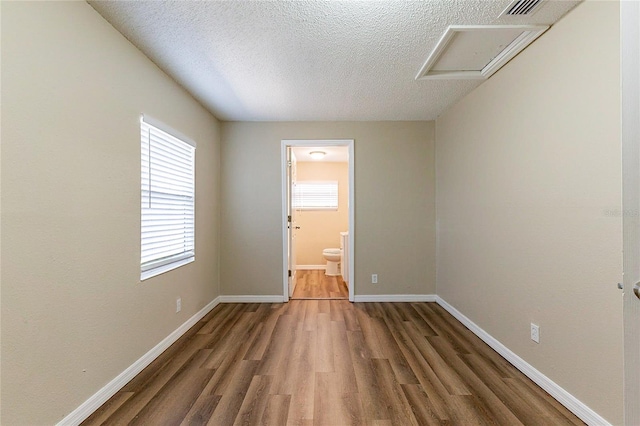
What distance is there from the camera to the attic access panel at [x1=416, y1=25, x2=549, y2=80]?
1.90m

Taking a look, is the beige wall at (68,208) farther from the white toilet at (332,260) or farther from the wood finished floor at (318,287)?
the white toilet at (332,260)

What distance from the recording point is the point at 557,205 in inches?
72.1

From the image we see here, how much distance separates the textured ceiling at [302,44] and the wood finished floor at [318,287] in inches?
102

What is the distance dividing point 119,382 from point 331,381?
4.64ft

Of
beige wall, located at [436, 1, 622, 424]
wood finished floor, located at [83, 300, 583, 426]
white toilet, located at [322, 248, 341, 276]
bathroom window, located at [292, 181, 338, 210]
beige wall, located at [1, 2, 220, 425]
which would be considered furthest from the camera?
bathroom window, located at [292, 181, 338, 210]

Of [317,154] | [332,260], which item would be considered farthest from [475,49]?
[332,260]

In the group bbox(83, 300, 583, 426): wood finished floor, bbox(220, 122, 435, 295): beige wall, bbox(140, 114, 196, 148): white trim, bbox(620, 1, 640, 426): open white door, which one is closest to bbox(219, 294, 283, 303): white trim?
bbox(220, 122, 435, 295): beige wall

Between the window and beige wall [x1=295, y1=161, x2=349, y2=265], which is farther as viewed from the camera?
beige wall [x1=295, y1=161, x2=349, y2=265]

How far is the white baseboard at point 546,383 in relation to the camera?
1.59 meters

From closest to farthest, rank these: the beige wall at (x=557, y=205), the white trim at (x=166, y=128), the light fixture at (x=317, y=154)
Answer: the beige wall at (x=557, y=205) → the white trim at (x=166, y=128) → the light fixture at (x=317, y=154)

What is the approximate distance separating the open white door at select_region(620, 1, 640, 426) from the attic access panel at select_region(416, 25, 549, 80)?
1.30 meters

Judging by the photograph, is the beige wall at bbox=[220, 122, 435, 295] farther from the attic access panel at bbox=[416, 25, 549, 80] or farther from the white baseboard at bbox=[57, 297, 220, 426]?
the attic access panel at bbox=[416, 25, 549, 80]

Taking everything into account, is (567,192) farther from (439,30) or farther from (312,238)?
(312,238)

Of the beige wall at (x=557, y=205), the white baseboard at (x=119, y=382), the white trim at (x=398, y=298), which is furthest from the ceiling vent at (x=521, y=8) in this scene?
the white baseboard at (x=119, y=382)
